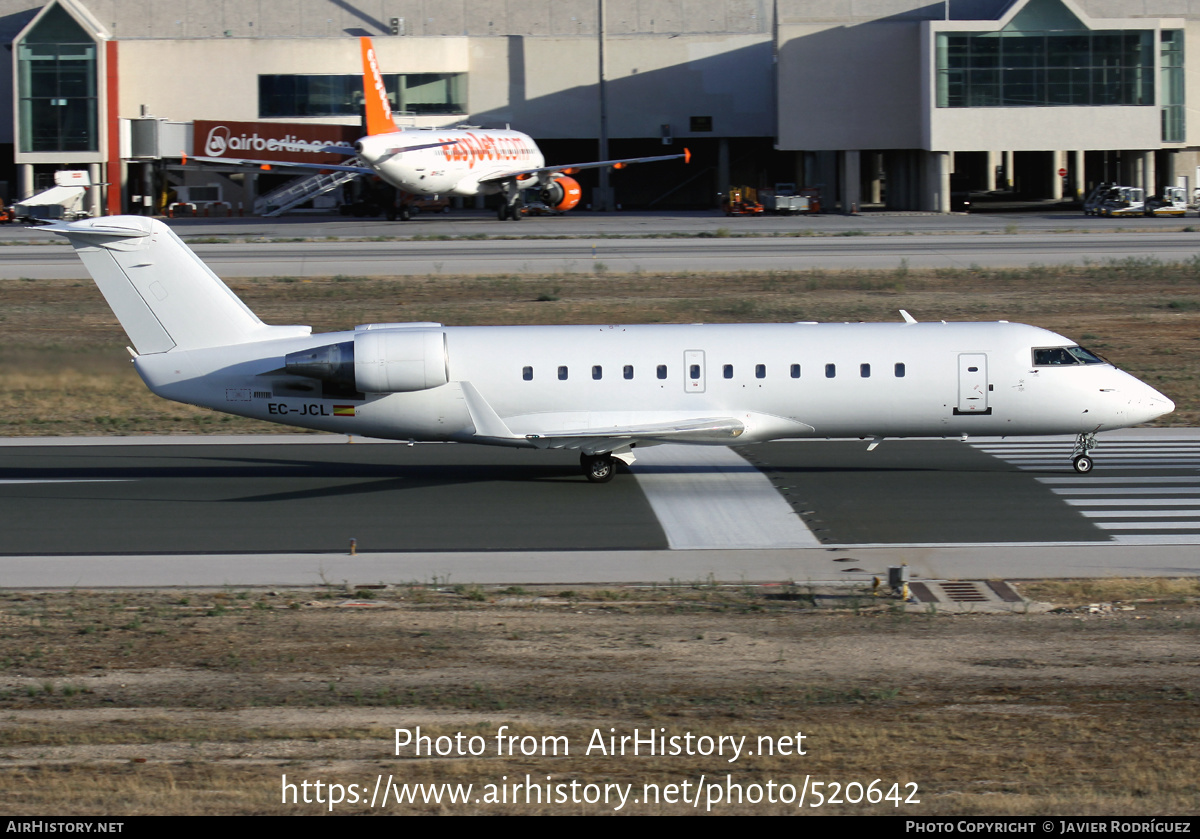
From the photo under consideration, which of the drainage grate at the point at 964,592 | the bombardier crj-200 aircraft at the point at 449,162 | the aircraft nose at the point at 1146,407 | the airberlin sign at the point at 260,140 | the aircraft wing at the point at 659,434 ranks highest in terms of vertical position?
the airberlin sign at the point at 260,140

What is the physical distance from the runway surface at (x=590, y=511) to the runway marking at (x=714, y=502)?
0.21ft

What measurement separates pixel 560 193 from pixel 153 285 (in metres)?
61.0

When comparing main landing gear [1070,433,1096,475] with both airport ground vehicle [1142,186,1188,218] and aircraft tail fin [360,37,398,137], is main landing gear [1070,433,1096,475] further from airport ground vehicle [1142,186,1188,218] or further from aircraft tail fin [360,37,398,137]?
aircraft tail fin [360,37,398,137]

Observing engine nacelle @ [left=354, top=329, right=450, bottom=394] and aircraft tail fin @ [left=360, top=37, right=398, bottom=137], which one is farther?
aircraft tail fin @ [left=360, top=37, right=398, bottom=137]

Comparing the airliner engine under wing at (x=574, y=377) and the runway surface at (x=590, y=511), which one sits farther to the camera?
the airliner engine under wing at (x=574, y=377)

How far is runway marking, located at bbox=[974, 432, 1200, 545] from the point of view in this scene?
21.7 metres

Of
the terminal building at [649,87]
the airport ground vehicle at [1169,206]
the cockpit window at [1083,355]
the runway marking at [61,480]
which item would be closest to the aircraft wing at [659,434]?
the cockpit window at [1083,355]

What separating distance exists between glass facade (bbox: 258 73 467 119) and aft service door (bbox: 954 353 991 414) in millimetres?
75563

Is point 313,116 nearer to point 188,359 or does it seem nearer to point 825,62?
point 825,62

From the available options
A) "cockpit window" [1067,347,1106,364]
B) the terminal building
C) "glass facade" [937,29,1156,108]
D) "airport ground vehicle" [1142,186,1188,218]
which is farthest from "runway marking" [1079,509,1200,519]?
"glass facade" [937,29,1156,108]

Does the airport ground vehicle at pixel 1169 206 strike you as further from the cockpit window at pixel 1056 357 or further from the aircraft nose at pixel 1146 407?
the cockpit window at pixel 1056 357

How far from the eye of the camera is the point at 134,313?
24.6 meters

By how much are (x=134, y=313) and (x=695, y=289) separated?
27.6 meters

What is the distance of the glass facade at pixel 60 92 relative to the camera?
8856 centimetres
